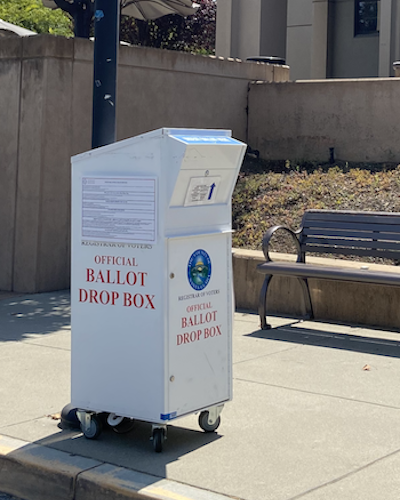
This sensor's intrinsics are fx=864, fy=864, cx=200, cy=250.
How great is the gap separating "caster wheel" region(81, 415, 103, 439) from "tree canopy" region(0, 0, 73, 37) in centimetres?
1980

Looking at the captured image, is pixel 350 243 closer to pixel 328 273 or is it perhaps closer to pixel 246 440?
pixel 328 273

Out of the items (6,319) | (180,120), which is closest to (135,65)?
(180,120)

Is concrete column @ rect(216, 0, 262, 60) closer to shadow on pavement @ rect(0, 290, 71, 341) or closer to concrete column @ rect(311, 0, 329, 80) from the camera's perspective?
concrete column @ rect(311, 0, 329, 80)

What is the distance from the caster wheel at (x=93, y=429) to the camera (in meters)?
5.13

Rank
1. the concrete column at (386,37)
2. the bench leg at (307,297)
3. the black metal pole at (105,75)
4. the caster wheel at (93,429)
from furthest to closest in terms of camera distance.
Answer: the concrete column at (386,37) → the bench leg at (307,297) → the black metal pole at (105,75) → the caster wheel at (93,429)

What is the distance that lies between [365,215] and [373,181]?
2.79m

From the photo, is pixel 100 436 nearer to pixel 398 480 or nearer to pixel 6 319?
→ pixel 398 480

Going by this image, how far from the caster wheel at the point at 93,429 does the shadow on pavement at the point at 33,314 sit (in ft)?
9.17

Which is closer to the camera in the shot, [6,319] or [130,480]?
[130,480]

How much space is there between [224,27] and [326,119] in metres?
10.6

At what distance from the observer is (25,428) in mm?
5309

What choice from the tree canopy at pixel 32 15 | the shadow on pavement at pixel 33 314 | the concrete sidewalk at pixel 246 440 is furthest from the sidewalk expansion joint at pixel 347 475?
the tree canopy at pixel 32 15

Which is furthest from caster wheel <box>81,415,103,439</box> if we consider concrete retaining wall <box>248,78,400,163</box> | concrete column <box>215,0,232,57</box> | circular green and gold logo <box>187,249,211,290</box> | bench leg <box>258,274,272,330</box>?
concrete column <box>215,0,232,57</box>

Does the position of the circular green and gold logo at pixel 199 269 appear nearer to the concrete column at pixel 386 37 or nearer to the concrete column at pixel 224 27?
the concrete column at pixel 386 37
